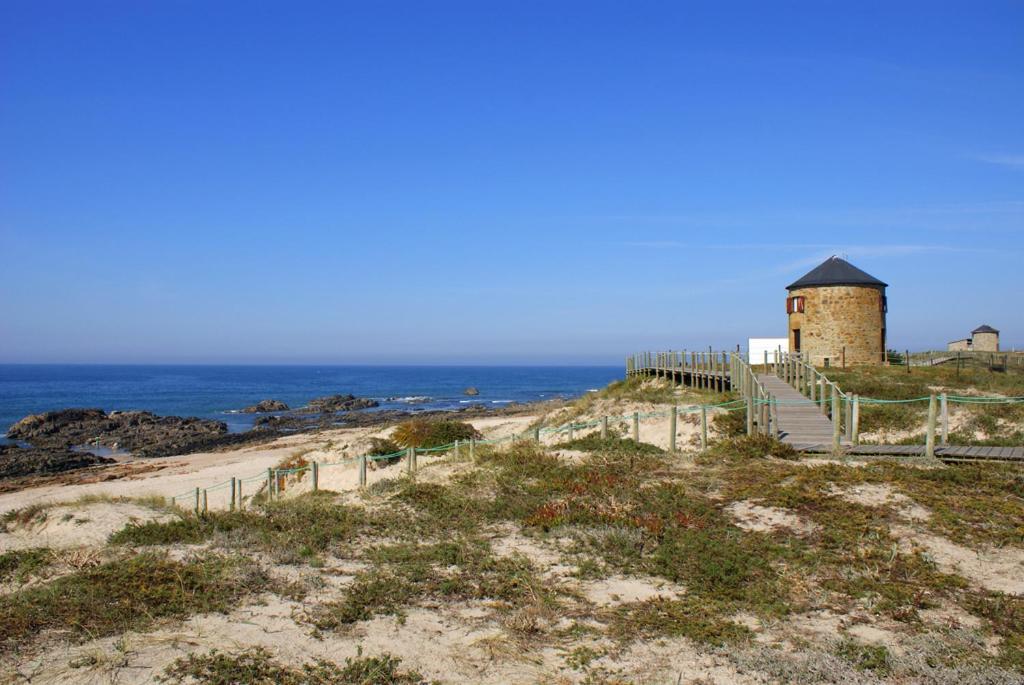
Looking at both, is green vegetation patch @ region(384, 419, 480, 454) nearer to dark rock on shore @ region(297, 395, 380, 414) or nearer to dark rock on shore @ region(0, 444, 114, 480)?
dark rock on shore @ region(0, 444, 114, 480)

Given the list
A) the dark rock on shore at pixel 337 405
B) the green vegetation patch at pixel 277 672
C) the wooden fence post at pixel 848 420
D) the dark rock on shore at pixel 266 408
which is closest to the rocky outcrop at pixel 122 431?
the dark rock on shore at pixel 266 408

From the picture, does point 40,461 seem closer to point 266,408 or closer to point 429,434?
point 429,434

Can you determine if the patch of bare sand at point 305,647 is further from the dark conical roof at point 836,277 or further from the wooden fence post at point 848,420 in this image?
the dark conical roof at point 836,277

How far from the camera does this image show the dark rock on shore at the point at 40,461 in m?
35.2

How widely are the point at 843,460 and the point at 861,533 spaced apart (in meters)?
5.10

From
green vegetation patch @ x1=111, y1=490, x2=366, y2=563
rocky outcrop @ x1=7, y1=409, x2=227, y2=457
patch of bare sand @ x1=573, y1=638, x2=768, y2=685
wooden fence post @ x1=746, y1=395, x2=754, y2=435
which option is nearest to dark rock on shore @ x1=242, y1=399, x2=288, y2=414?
rocky outcrop @ x1=7, y1=409, x2=227, y2=457

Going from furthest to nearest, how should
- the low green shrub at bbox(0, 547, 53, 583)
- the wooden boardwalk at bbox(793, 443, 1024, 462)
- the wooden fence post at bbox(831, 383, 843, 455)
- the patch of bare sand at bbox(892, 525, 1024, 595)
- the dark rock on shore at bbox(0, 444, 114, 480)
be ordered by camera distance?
the dark rock on shore at bbox(0, 444, 114, 480)
the wooden fence post at bbox(831, 383, 843, 455)
the wooden boardwalk at bbox(793, 443, 1024, 462)
the low green shrub at bbox(0, 547, 53, 583)
the patch of bare sand at bbox(892, 525, 1024, 595)

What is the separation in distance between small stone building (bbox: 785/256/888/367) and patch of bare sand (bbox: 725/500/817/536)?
88.0 feet

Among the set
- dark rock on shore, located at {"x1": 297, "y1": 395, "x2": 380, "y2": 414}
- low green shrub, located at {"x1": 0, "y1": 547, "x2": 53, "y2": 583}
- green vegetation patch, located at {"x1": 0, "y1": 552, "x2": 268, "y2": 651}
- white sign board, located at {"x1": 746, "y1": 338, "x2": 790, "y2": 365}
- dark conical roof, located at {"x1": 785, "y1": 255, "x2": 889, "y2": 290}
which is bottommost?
dark rock on shore, located at {"x1": 297, "y1": 395, "x2": 380, "y2": 414}

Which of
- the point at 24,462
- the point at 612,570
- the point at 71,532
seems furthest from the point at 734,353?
the point at 24,462

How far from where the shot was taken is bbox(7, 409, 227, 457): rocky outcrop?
44.2 meters

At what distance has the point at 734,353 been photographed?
2816 centimetres

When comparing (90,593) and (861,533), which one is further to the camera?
(861,533)

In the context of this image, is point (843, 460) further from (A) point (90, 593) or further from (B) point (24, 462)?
(B) point (24, 462)
